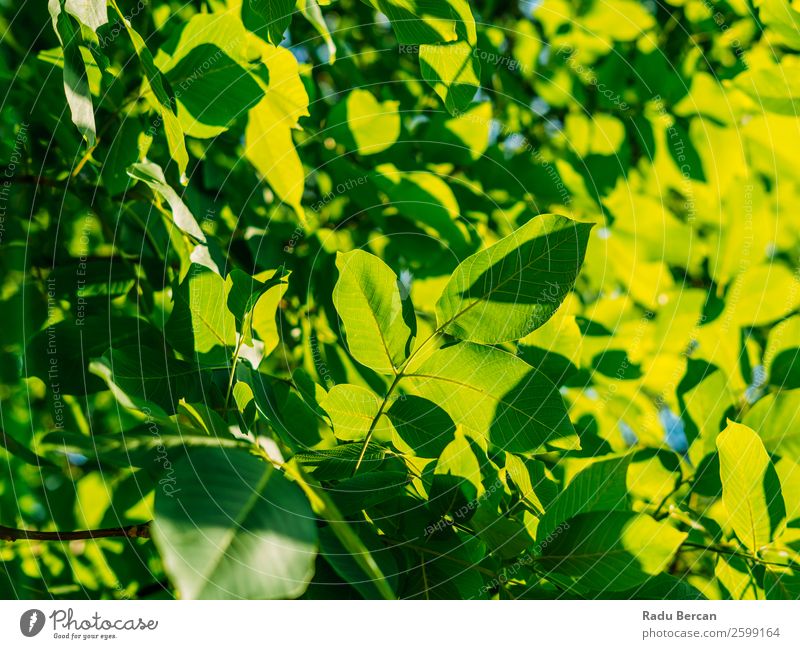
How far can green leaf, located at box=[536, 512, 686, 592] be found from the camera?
1.06 ft

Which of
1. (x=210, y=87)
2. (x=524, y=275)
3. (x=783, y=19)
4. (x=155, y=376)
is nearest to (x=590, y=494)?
(x=524, y=275)

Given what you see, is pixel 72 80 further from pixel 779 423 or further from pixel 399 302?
pixel 779 423

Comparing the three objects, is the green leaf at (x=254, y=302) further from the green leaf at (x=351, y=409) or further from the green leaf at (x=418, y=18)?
the green leaf at (x=418, y=18)

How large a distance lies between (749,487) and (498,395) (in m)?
0.17

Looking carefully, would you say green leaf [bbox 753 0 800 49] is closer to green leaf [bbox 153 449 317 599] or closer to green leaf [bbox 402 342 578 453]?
green leaf [bbox 402 342 578 453]

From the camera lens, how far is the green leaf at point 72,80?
0.30 m

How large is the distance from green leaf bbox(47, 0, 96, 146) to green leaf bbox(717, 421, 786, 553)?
1.20ft

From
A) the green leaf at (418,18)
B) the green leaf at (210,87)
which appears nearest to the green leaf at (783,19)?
the green leaf at (418,18)

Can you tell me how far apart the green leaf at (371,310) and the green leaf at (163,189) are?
A: 0.34 ft

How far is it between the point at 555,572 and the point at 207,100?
0.36 metres

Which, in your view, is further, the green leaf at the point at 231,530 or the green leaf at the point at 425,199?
the green leaf at the point at 425,199

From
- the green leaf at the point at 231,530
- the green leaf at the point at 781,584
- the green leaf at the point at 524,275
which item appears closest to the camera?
the green leaf at the point at 231,530

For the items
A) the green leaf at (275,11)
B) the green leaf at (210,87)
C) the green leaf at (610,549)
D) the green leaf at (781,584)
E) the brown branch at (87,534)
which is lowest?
the green leaf at (781,584)

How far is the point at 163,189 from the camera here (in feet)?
1.10
